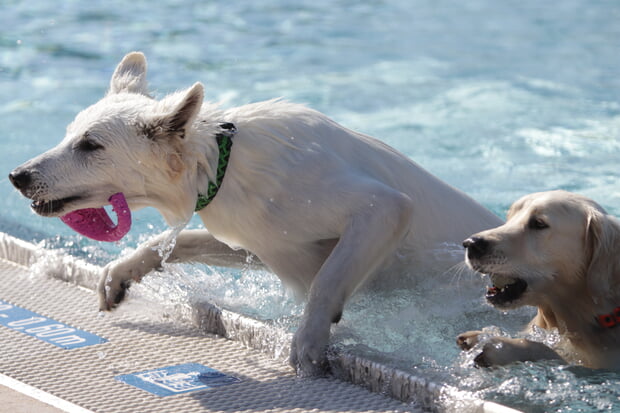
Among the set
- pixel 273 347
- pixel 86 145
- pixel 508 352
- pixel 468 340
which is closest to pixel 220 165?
pixel 86 145

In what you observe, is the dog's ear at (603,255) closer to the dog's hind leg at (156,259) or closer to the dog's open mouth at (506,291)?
the dog's open mouth at (506,291)

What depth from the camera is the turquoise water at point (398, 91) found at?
13.6ft

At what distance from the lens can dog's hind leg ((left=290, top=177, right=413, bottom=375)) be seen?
363cm

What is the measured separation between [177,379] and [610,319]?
5.12ft

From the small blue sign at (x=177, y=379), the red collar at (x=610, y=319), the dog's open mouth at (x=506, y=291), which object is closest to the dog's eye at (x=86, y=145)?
the small blue sign at (x=177, y=379)

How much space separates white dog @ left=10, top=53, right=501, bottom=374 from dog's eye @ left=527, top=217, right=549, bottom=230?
544 mm

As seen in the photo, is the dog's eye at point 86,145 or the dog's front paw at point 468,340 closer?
the dog's front paw at point 468,340

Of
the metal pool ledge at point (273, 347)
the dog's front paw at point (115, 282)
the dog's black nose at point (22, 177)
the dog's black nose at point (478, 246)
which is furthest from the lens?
the dog's front paw at point (115, 282)

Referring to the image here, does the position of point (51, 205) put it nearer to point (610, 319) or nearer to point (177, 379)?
point (177, 379)

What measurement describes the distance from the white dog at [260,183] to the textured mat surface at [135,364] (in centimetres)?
21

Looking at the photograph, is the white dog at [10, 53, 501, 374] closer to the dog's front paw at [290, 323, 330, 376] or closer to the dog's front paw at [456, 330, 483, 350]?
the dog's front paw at [290, 323, 330, 376]

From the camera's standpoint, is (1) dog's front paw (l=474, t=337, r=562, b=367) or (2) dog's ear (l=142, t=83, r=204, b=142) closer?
(1) dog's front paw (l=474, t=337, r=562, b=367)

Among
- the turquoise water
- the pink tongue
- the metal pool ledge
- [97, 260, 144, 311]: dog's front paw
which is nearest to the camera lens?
the metal pool ledge

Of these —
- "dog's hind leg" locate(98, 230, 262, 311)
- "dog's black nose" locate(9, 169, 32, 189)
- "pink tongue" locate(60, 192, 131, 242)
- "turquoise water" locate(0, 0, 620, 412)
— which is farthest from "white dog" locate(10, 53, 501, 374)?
"dog's hind leg" locate(98, 230, 262, 311)
